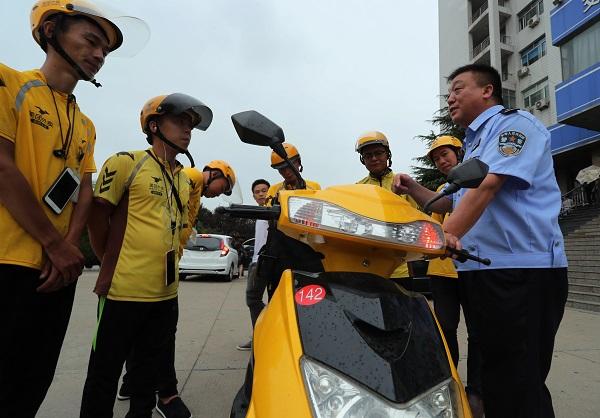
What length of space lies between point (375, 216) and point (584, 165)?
832 inches

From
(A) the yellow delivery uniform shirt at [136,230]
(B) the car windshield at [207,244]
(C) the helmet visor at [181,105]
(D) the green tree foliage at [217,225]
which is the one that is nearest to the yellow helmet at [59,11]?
(C) the helmet visor at [181,105]

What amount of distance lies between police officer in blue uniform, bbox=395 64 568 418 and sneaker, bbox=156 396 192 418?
1865 millimetres

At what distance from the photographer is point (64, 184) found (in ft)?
5.58

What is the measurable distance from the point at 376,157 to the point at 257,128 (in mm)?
1772

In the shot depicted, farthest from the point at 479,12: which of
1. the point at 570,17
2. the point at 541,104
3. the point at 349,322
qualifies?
the point at 349,322

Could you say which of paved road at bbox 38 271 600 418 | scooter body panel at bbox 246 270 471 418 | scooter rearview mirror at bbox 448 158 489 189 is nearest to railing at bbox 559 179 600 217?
paved road at bbox 38 271 600 418

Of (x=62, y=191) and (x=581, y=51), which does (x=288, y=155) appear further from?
(x=581, y=51)

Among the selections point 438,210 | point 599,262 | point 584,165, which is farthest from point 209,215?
point 438,210

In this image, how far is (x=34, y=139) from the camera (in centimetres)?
160

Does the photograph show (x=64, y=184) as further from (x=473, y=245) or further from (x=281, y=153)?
(x=473, y=245)

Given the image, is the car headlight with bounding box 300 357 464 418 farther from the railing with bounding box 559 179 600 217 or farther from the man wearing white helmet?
the railing with bounding box 559 179 600 217

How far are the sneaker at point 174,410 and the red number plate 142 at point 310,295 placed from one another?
5.96ft

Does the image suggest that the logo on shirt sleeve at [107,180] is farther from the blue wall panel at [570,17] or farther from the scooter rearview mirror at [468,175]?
the blue wall panel at [570,17]

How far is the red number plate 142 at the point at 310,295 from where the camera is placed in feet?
4.07
